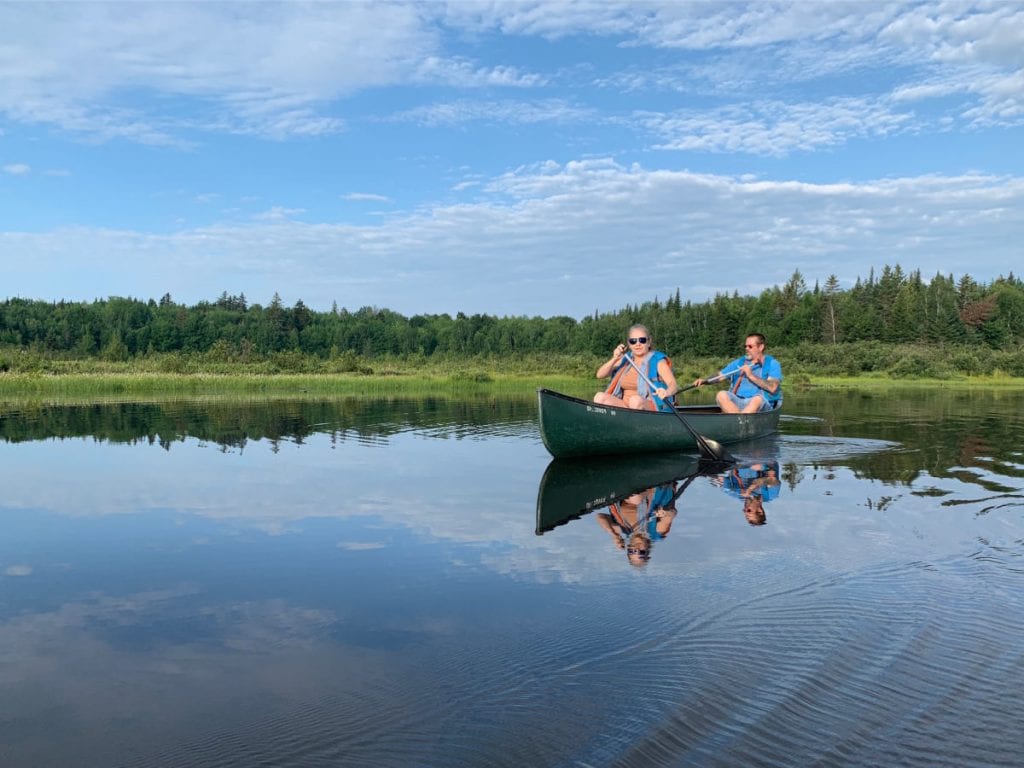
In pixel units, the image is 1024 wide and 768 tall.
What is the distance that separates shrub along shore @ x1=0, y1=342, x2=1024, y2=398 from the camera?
117 feet

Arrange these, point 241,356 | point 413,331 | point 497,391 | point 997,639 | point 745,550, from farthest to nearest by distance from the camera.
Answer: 1. point 413,331
2. point 241,356
3. point 497,391
4. point 745,550
5. point 997,639

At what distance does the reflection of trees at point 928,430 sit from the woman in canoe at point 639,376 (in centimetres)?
287

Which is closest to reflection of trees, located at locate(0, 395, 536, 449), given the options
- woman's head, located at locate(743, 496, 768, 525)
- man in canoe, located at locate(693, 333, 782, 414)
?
man in canoe, located at locate(693, 333, 782, 414)

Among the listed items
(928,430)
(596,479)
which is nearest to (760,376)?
(928,430)

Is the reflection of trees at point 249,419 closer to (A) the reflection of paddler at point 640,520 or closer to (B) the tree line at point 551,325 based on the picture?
(A) the reflection of paddler at point 640,520

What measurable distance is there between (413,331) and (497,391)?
64555 mm

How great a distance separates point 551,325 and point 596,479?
95338 millimetres

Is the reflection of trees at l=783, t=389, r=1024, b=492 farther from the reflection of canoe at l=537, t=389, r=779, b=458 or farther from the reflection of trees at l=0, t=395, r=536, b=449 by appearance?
the reflection of trees at l=0, t=395, r=536, b=449

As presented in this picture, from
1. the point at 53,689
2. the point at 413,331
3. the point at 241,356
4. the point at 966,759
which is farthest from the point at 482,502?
the point at 413,331

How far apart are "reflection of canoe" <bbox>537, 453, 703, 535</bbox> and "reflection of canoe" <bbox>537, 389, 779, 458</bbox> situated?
0.24 meters

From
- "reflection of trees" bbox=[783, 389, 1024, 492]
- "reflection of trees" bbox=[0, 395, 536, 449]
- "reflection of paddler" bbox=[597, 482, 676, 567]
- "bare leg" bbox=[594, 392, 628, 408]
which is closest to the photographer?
"reflection of paddler" bbox=[597, 482, 676, 567]

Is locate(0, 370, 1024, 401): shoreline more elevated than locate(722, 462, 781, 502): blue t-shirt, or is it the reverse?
locate(0, 370, 1024, 401): shoreline

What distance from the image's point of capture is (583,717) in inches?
138

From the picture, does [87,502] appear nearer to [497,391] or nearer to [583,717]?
[583,717]
